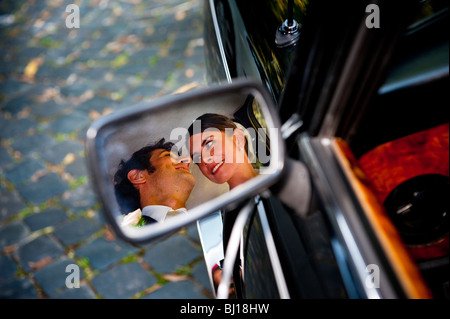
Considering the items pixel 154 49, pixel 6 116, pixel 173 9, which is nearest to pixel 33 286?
pixel 6 116

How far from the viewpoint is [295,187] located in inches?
39.9

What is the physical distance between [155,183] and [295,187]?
37 centimetres

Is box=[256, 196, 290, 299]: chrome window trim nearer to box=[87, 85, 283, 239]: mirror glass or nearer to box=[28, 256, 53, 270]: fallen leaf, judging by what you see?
box=[87, 85, 283, 239]: mirror glass

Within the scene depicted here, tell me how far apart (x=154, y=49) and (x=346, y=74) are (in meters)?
4.37

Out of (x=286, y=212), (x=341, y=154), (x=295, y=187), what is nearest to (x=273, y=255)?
(x=286, y=212)

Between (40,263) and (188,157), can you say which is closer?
(188,157)

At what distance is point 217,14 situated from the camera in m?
2.22

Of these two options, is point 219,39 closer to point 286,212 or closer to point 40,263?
point 286,212

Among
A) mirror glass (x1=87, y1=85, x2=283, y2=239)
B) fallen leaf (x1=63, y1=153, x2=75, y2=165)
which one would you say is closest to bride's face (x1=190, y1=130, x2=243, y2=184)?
mirror glass (x1=87, y1=85, x2=283, y2=239)

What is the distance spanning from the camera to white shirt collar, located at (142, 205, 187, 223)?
1020 mm

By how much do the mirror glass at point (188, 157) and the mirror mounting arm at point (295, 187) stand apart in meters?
0.06

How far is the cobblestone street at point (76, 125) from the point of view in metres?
2.67

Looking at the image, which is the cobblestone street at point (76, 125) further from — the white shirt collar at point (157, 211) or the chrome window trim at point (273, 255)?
the white shirt collar at point (157, 211)

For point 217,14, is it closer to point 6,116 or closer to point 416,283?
point 416,283
